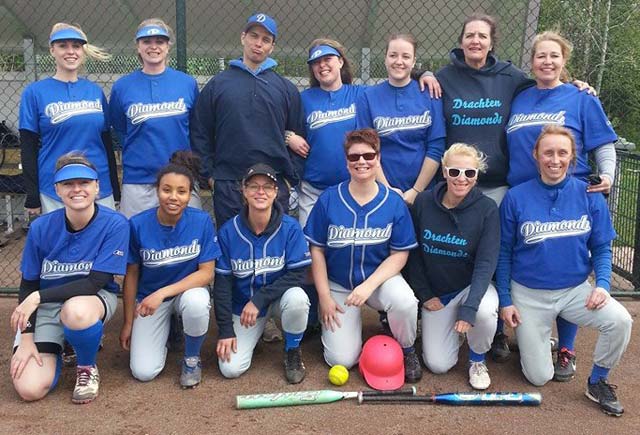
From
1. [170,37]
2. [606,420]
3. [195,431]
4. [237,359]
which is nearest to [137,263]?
[237,359]

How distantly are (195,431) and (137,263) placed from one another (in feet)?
3.31

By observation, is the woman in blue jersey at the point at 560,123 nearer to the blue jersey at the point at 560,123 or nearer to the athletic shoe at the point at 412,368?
the blue jersey at the point at 560,123

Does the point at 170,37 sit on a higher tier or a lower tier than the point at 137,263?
higher

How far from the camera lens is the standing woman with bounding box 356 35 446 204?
3.48 meters

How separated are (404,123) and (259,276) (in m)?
1.23

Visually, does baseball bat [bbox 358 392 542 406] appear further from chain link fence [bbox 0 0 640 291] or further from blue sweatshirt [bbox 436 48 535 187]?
chain link fence [bbox 0 0 640 291]

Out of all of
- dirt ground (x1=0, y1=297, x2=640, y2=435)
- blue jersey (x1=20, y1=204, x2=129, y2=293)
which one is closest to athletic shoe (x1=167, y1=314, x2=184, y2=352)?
dirt ground (x1=0, y1=297, x2=640, y2=435)

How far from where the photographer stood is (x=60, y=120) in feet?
11.1

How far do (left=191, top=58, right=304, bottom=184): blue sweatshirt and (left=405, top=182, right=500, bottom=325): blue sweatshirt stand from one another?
2.88 feet

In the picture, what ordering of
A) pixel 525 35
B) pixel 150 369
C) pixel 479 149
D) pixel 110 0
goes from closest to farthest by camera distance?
pixel 150 369
pixel 479 149
pixel 525 35
pixel 110 0

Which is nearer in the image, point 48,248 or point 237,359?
point 48,248

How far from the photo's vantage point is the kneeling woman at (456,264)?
309 cm

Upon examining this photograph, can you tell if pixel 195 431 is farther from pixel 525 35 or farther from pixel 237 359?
pixel 525 35

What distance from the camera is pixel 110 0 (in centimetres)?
605
